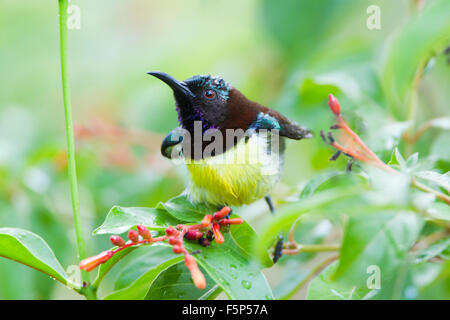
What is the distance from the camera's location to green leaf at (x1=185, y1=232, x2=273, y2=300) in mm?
1186

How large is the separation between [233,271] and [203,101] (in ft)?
2.76

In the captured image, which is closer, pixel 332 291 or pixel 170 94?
pixel 332 291

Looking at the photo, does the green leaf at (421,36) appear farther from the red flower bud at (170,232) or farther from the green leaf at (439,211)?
the red flower bud at (170,232)

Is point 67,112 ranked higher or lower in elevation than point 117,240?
higher

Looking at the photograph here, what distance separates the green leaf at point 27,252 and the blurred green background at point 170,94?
962 millimetres

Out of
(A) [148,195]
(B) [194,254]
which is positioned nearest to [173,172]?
(A) [148,195]

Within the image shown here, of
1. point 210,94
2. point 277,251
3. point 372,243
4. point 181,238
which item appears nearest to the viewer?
point 372,243

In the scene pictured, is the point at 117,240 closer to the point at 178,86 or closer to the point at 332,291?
the point at 332,291

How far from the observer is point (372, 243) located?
3.47ft

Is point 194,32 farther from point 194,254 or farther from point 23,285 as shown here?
point 194,254

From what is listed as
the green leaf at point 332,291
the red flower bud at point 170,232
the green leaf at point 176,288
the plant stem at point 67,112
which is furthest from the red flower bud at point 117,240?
the green leaf at point 332,291

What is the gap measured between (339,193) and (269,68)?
2.83 metres

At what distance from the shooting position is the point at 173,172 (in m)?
2.87

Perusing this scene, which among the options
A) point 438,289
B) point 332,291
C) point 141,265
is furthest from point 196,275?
point 438,289
